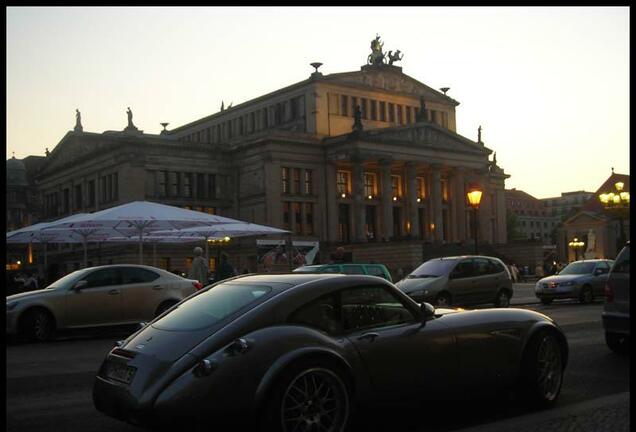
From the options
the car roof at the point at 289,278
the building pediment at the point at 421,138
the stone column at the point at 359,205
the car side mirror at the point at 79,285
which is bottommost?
the car side mirror at the point at 79,285

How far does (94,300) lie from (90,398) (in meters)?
8.10

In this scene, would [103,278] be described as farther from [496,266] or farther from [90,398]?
[496,266]

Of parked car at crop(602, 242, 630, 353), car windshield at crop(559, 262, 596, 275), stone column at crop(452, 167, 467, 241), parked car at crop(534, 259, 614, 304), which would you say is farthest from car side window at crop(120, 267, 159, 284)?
stone column at crop(452, 167, 467, 241)

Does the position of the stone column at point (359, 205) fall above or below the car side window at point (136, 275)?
above

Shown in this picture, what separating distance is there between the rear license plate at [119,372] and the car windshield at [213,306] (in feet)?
1.62

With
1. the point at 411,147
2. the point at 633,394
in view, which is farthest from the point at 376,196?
the point at 633,394

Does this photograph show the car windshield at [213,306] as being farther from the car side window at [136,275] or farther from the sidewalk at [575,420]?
the car side window at [136,275]

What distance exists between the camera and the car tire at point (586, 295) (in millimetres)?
26631

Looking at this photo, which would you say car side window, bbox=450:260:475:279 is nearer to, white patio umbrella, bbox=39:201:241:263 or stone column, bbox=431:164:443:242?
white patio umbrella, bbox=39:201:241:263

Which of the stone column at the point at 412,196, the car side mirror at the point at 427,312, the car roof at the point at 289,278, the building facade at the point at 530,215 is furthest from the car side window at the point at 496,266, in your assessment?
the building facade at the point at 530,215

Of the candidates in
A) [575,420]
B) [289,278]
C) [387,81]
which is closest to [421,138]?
[387,81]

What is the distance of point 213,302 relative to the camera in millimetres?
6891

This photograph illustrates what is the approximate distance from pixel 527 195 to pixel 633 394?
18048cm

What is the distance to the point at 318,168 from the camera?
75062 millimetres
